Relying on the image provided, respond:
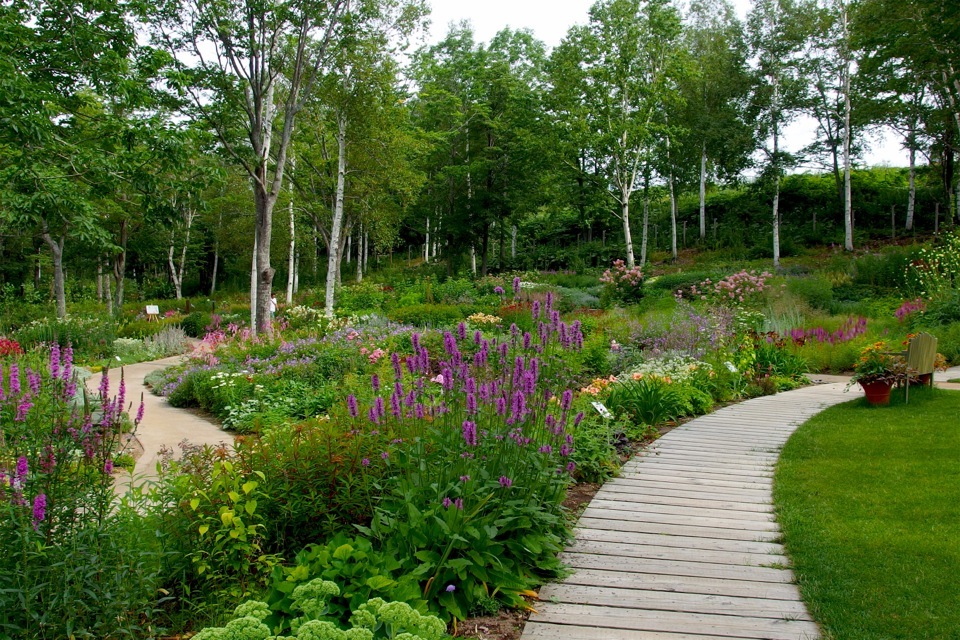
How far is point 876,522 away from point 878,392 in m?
4.30

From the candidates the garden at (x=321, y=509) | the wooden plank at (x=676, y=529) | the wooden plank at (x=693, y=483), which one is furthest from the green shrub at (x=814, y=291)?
the wooden plank at (x=676, y=529)

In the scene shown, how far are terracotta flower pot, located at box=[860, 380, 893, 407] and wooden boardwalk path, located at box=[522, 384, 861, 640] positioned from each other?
2685 mm

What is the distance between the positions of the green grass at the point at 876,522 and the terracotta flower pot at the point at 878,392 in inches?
29.8

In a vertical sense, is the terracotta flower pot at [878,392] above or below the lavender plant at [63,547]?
below

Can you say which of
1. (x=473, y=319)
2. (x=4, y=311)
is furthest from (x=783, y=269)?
(x=4, y=311)

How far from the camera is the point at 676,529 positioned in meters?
4.05

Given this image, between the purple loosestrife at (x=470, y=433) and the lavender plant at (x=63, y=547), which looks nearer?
the lavender plant at (x=63, y=547)

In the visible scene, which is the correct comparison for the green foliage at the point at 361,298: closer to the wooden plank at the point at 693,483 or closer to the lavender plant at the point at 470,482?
the wooden plank at the point at 693,483

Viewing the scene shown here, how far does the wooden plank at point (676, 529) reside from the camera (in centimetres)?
394

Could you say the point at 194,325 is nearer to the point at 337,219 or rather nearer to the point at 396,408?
the point at 337,219

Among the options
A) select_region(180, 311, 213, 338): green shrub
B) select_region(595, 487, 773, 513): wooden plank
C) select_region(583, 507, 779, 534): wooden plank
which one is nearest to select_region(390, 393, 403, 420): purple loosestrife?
select_region(583, 507, 779, 534): wooden plank

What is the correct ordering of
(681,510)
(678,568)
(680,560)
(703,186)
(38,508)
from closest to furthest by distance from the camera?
(38,508) → (678,568) → (680,560) → (681,510) → (703,186)

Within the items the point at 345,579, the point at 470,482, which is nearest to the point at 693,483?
the point at 470,482

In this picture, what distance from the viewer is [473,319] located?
12.4 meters
